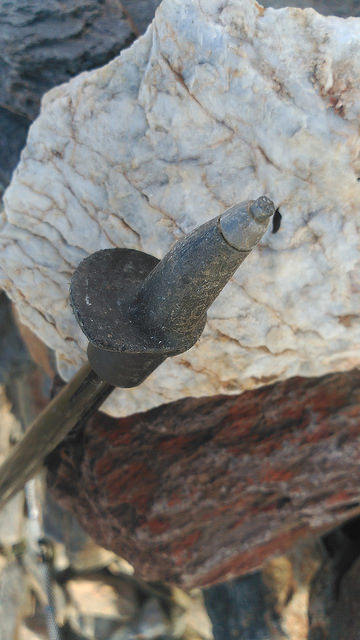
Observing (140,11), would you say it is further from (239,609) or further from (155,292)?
(239,609)

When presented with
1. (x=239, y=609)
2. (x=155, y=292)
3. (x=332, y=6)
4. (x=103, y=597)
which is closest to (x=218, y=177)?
(x=155, y=292)

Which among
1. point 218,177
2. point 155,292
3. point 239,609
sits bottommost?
point 239,609

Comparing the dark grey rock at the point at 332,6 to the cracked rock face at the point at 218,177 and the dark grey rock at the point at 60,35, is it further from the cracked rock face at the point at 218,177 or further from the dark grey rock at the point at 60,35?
the dark grey rock at the point at 60,35

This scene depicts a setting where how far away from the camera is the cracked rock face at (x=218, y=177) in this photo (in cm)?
103

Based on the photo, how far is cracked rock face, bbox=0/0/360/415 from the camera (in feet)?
3.38

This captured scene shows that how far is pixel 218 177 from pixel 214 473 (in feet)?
2.70

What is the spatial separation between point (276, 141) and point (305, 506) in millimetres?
1061

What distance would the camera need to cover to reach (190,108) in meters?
1.10

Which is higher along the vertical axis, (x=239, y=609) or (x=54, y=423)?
(x=54, y=423)

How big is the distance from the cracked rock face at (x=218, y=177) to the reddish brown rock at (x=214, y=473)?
0.45 feet

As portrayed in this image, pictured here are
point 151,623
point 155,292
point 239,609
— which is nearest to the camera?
point 155,292

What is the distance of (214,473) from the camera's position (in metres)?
1.54

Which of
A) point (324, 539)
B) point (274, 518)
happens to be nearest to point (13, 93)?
point (274, 518)

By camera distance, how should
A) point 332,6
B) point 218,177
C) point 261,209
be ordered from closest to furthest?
point 261,209 → point 218,177 → point 332,6
